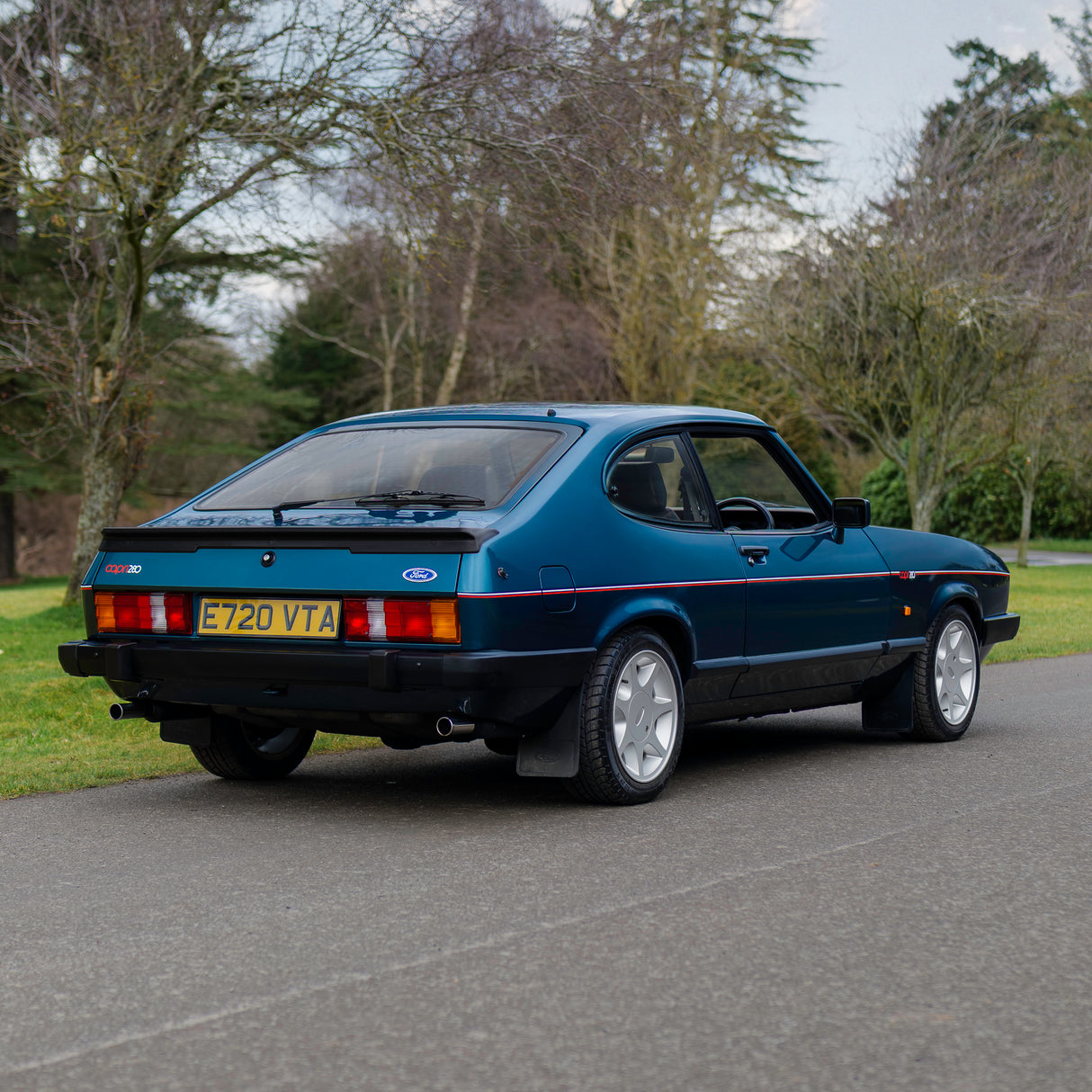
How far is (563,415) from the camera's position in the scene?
6.12 m

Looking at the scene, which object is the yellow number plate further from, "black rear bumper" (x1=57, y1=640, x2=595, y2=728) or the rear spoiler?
the rear spoiler

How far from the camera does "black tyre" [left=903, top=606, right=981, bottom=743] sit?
754 cm

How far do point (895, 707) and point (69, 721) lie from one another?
4.60 meters

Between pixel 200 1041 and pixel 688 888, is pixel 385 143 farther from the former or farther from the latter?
pixel 200 1041

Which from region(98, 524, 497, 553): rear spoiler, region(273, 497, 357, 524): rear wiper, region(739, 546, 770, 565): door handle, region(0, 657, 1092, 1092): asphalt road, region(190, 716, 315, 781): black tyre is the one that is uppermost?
region(273, 497, 357, 524): rear wiper

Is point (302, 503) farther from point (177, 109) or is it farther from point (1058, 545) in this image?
point (1058, 545)

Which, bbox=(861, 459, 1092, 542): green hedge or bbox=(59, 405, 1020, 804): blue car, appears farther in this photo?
bbox=(861, 459, 1092, 542): green hedge

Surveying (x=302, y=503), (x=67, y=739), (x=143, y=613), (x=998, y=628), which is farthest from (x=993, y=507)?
(x=143, y=613)

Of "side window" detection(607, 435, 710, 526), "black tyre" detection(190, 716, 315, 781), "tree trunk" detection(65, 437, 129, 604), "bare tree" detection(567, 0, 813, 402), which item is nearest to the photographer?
"side window" detection(607, 435, 710, 526)

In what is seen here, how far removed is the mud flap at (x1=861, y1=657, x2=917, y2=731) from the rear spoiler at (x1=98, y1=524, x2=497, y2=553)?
321 cm

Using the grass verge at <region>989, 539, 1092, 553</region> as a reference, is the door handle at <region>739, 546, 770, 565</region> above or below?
above

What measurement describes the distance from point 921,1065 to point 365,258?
30.4 metres

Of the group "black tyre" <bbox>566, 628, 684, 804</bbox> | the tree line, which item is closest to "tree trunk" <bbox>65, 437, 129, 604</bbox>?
the tree line

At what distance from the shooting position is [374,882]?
181 inches
